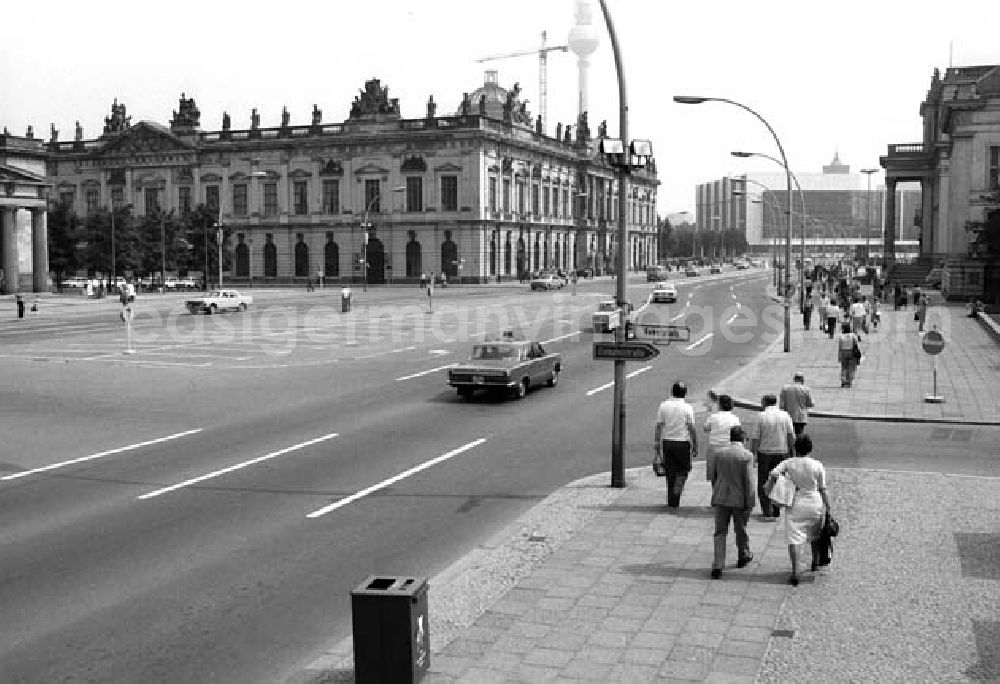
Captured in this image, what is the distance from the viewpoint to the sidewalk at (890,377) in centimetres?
2334

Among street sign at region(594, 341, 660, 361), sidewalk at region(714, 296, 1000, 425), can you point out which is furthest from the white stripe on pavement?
street sign at region(594, 341, 660, 361)

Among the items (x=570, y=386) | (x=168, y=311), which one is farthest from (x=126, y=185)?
(x=570, y=386)

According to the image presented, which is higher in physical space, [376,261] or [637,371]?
[376,261]

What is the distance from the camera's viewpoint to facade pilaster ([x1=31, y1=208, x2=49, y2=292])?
282 feet

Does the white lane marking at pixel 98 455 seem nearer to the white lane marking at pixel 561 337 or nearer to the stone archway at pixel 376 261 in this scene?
the white lane marking at pixel 561 337

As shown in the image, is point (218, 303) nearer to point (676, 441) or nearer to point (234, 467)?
point (234, 467)

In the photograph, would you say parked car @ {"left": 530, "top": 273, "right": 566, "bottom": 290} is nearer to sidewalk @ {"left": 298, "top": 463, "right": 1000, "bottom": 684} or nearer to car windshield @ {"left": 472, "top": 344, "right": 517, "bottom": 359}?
car windshield @ {"left": 472, "top": 344, "right": 517, "bottom": 359}

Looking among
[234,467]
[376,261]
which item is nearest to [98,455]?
[234,467]

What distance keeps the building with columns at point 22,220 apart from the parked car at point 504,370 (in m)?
67.1

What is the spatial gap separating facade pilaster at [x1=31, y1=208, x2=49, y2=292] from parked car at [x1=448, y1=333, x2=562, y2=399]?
69.2 meters

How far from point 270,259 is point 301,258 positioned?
4.07 meters

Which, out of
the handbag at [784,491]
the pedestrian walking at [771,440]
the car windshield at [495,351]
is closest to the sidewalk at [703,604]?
the handbag at [784,491]

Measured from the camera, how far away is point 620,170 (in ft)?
52.4

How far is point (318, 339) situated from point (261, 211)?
76006 millimetres
